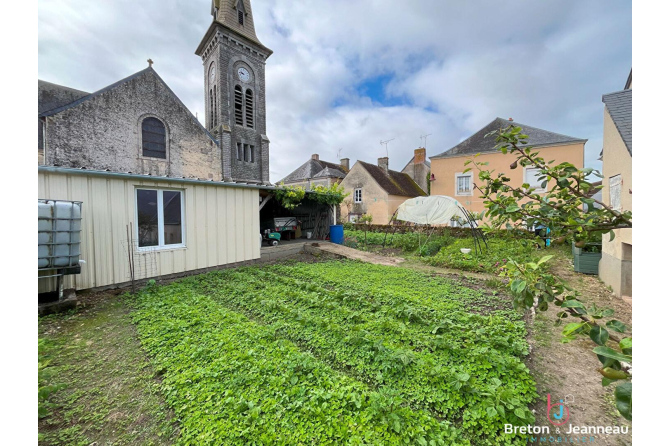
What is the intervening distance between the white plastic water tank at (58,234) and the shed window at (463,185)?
18.0 m

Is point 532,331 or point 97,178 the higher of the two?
point 97,178

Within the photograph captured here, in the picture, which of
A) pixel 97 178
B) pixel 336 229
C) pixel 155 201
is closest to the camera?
pixel 97 178

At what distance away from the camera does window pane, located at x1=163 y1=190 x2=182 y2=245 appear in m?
6.01

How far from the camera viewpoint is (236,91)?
20719mm

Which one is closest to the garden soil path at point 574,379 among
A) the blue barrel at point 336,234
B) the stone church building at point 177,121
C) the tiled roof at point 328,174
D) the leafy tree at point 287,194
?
the leafy tree at point 287,194

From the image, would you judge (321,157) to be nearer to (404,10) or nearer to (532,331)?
(404,10)

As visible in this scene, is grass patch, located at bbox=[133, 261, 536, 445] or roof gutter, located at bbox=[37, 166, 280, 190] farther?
roof gutter, located at bbox=[37, 166, 280, 190]

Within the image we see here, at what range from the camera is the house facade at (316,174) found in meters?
27.4

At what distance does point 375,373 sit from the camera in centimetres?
264

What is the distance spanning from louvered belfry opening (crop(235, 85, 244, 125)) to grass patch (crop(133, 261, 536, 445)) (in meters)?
19.3

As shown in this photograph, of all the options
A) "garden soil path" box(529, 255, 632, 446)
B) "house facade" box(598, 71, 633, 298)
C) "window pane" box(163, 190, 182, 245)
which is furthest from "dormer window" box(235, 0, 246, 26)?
"garden soil path" box(529, 255, 632, 446)

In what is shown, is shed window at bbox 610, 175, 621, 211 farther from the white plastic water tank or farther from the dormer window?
the dormer window

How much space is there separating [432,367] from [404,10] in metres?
5.98
